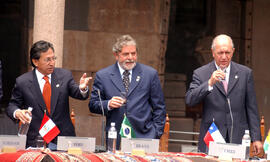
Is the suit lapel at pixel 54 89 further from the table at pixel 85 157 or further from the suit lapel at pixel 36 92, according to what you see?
the table at pixel 85 157

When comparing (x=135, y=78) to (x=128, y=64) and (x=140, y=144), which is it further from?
(x=140, y=144)

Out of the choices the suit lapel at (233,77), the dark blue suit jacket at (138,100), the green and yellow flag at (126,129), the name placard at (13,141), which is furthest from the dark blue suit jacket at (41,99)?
the suit lapel at (233,77)

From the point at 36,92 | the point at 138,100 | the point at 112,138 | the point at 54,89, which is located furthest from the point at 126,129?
the point at 36,92

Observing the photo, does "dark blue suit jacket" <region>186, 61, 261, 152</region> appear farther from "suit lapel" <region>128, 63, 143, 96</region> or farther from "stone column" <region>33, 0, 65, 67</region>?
"stone column" <region>33, 0, 65, 67</region>

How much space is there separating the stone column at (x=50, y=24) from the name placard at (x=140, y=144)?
3062mm

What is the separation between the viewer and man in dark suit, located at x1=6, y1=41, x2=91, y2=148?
609 centimetres

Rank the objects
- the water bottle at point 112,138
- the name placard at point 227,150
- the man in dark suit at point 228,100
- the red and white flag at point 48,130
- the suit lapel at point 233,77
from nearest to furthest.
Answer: the name placard at point 227,150
the water bottle at point 112,138
the red and white flag at point 48,130
the man in dark suit at point 228,100
the suit lapel at point 233,77

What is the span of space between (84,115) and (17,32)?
12.8ft

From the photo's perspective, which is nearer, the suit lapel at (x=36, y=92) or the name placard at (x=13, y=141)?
the name placard at (x=13, y=141)

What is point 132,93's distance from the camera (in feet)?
20.5

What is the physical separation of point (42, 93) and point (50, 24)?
2.17 meters

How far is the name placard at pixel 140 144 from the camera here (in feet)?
17.4

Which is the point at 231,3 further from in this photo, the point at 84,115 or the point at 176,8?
the point at 84,115

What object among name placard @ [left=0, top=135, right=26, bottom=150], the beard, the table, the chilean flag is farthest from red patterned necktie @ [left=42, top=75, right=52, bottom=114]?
the chilean flag
